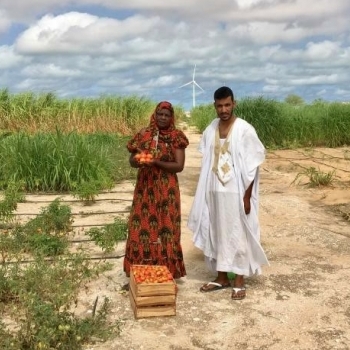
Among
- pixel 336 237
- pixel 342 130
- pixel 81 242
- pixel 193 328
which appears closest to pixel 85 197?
pixel 81 242

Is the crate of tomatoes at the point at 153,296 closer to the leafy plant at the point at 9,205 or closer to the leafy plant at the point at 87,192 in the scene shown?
the leafy plant at the point at 9,205

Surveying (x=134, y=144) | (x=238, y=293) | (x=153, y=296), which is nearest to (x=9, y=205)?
(x=134, y=144)

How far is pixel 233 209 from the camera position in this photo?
4.14 metres

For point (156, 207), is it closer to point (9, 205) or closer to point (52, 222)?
point (52, 222)

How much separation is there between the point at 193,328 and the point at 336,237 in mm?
3047

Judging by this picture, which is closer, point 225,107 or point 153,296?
point 153,296

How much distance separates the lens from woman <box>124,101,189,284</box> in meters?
4.12

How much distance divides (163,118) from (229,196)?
0.81 metres

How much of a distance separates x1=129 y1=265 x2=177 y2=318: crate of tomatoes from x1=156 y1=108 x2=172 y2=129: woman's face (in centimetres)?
119

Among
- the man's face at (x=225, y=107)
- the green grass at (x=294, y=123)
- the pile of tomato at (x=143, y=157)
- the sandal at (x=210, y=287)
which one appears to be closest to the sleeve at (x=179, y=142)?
the pile of tomato at (x=143, y=157)

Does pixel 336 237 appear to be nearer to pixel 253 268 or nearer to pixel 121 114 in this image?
pixel 253 268

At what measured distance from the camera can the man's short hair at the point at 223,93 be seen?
13.2ft

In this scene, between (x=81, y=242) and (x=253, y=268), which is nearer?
(x=253, y=268)

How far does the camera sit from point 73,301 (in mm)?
4020
